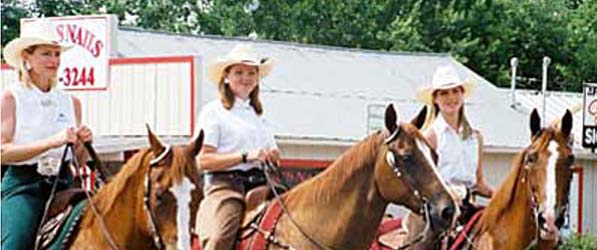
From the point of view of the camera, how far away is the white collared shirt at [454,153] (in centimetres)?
1092

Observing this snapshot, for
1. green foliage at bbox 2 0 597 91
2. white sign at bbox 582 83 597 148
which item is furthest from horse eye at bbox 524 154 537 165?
green foliage at bbox 2 0 597 91

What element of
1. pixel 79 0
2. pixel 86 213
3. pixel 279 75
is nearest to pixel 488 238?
pixel 86 213

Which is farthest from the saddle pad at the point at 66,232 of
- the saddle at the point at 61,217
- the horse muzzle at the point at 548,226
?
the horse muzzle at the point at 548,226

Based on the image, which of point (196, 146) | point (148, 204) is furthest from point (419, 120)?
point (148, 204)

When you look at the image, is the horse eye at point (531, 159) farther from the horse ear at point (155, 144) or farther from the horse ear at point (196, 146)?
the horse ear at point (155, 144)

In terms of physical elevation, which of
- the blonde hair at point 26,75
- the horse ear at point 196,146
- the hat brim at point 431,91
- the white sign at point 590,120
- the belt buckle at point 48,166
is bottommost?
the white sign at point 590,120

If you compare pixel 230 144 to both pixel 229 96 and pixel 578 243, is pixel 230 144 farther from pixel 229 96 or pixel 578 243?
pixel 578 243

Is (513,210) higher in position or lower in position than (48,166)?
lower

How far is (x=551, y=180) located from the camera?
9.85 metres

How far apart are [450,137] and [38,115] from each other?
129 inches

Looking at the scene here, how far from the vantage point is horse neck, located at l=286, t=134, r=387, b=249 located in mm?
9516

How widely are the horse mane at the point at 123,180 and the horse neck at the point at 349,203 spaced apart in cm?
147

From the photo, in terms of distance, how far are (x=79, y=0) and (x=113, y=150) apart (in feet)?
80.5

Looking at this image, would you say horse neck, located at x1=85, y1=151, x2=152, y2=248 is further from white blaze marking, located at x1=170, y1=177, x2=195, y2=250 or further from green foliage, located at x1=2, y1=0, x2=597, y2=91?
green foliage, located at x1=2, y1=0, x2=597, y2=91
